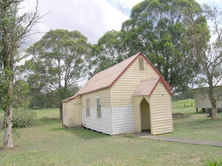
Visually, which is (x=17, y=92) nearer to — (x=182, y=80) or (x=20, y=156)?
(x=20, y=156)

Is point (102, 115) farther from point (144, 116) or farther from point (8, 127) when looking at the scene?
point (8, 127)

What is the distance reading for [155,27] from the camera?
25.2 m

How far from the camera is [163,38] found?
939 inches

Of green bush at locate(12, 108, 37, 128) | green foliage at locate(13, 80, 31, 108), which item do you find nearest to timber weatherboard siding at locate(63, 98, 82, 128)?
green bush at locate(12, 108, 37, 128)

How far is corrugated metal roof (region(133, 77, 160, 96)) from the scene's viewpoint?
493 inches

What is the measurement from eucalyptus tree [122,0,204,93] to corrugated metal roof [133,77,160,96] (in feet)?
35.1

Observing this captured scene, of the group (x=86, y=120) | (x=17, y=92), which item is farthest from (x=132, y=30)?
(x=17, y=92)

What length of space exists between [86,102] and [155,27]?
1376 centimetres

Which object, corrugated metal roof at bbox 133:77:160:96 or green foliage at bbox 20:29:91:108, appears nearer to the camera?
corrugated metal roof at bbox 133:77:160:96

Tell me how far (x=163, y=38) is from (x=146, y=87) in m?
12.7

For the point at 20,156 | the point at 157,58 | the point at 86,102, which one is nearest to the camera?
the point at 20,156

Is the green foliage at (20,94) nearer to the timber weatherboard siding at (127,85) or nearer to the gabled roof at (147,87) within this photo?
the timber weatherboard siding at (127,85)

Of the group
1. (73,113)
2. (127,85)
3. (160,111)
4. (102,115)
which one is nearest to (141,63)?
(127,85)

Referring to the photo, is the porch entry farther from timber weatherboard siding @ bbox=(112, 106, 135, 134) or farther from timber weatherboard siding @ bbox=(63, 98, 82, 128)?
timber weatherboard siding @ bbox=(63, 98, 82, 128)
